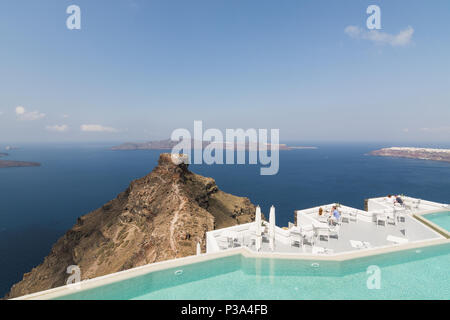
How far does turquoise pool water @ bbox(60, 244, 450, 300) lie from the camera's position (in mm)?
7062

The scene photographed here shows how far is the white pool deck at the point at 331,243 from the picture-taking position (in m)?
7.47

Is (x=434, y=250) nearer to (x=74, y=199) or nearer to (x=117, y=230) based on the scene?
(x=117, y=230)

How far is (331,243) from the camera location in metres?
11.7

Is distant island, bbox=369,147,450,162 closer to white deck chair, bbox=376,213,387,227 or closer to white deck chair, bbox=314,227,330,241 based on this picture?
white deck chair, bbox=376,213,387,227

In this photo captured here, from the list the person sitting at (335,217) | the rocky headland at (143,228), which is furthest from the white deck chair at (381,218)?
the rocky headland at (143,228)

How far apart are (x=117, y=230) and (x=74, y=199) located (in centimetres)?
6285

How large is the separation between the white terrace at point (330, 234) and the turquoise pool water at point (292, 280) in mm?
1538

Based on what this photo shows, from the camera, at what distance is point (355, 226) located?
13867 millimetres

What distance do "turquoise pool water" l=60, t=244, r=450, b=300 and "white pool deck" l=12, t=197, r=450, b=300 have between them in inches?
8.1

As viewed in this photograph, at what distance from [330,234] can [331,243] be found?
0.98m

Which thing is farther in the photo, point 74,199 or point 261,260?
point 74,199

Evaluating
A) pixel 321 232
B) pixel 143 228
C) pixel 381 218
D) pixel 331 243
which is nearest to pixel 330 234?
pixel 321 232

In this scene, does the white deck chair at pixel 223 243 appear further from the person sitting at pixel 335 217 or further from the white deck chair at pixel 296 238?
the person sitting at pixel 335 217
